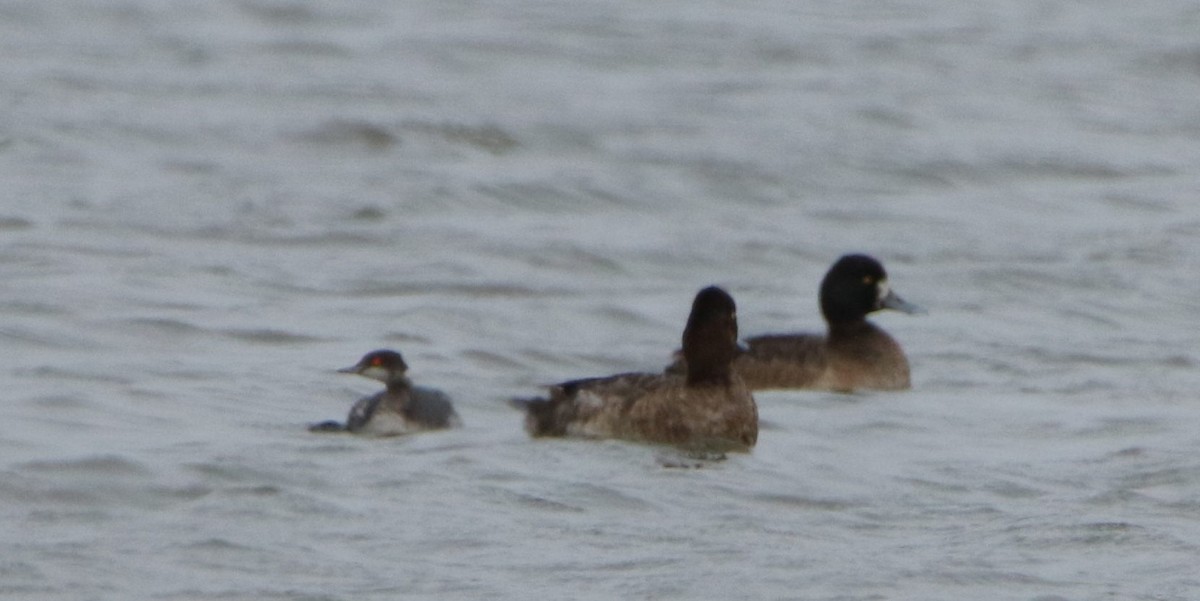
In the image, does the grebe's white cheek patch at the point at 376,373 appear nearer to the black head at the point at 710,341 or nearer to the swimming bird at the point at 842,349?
the black head at the point at 710,341

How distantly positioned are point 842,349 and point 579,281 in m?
2.45

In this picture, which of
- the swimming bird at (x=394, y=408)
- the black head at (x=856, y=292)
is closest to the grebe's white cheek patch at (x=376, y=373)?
the swimming bird at (x=394, y=408)

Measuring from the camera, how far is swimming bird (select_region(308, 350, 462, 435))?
424 inches

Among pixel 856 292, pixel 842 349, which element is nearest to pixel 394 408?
pixel 842 349

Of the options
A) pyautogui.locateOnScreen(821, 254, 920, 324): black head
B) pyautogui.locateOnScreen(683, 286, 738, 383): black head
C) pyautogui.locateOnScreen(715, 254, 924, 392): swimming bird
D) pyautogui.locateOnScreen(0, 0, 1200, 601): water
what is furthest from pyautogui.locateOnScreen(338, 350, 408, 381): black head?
pyautogui.locateOnScreen(821, 254, 920, 324): black head

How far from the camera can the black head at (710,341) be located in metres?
11.5

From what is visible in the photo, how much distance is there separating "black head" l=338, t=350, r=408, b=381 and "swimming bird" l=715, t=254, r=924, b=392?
2028mm

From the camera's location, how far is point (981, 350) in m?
14.3

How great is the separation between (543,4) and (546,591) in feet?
65.0

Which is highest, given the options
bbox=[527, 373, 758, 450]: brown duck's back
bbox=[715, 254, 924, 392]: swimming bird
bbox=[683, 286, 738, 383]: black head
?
bbox=[683, 286, 738, 383]: black head

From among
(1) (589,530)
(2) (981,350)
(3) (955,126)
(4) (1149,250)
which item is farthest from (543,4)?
(1) (589,530)

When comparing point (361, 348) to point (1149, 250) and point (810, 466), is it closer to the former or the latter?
point (810, 466)

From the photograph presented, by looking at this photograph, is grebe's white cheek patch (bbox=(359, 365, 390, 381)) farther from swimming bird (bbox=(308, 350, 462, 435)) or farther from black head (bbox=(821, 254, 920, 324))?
black head (bbox=(821, 254, 920, 324))

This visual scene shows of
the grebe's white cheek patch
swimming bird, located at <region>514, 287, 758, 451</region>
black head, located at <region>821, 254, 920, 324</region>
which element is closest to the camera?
swimming bird, located at <region>514, 287, 758, 451</region>
